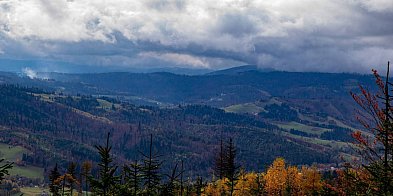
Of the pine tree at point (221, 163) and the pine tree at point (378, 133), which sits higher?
the pine tree at point (378, 133)

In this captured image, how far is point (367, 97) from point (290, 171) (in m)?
102

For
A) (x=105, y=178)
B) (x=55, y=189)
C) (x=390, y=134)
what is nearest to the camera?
(x=390, y=134)

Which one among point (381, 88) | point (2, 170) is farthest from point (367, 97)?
point (2, 170)

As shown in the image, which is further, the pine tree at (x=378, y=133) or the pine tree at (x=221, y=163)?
the pine tree at (x=221, y=163)

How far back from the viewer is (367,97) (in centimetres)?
1714

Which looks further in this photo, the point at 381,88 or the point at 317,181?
the point at 317,181

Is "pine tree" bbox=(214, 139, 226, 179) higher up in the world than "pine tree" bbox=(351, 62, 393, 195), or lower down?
lower down

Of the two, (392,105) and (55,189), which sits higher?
(392,105)

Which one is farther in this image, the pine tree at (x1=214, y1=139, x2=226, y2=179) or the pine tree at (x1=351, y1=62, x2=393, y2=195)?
the pine tree at (x1=214, y1=139, x2=226, y2=179)

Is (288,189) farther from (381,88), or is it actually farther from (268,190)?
(381,88)

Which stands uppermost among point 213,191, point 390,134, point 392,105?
point 392,105

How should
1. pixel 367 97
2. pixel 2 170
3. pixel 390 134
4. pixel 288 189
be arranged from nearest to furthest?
1. pixel 367 97
2. pixel 390 134
3. pixel 2 170
4. pixel 288 189

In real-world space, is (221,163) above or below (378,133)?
below

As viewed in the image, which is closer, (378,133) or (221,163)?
(378,133)
